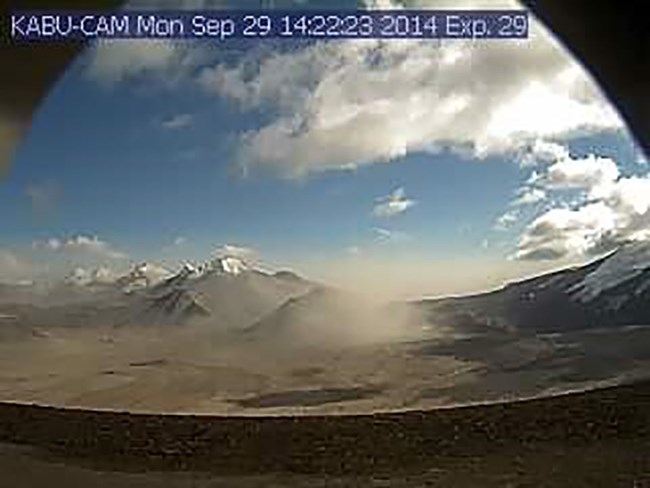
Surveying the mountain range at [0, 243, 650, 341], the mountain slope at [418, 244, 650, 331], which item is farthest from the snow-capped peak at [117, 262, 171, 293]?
the mountain slope at [418, 244, 650, 331]

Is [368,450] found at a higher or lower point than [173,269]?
lower

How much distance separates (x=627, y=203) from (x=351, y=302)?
1.05 m

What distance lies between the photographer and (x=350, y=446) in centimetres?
318

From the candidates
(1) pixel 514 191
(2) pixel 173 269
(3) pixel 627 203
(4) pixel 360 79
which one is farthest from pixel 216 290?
(3) pixel 627 203

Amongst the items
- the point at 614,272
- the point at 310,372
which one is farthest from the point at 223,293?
the point at 614,272

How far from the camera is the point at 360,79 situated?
129 inches

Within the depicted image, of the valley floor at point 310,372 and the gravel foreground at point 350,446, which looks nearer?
the gravel foreground at point 350,446

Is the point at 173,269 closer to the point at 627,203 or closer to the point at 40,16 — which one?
the point at 40,16

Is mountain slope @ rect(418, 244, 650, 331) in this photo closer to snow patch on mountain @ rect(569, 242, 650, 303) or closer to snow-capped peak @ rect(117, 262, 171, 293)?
snow patch on mountain @ rect(569, 242, 650, 303)

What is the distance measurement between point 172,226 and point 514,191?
1.21 m

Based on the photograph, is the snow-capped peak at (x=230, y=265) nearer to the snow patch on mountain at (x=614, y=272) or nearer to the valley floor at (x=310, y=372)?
the valley floor at (x=310, y=372)

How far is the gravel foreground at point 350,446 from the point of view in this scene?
3066 millimetres

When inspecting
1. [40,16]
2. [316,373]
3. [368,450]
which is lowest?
[368,450]

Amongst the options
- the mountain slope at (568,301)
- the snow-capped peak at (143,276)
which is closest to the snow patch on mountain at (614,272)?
the mountain slope at (568,301)
